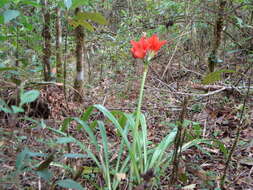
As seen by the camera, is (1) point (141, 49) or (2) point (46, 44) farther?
(2) point (46, 44)

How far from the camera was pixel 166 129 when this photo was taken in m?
2.53

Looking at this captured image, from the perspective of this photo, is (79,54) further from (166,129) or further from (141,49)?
(141,49)

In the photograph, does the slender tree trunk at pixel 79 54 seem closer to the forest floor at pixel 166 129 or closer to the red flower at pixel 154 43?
the forest floor at pixel 166 129

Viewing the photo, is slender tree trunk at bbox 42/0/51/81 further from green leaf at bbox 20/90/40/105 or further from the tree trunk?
the tree trunk

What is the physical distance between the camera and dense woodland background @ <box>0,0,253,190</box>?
1.51 meters

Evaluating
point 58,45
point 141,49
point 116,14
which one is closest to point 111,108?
point 58,45

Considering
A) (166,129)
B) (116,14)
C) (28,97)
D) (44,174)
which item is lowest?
(166,129)

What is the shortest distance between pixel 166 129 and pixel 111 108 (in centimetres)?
60

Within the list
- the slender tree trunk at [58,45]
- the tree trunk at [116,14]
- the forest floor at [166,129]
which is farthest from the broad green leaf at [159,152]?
the tree trunk at [116,14]

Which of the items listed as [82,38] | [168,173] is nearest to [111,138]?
[168,173]

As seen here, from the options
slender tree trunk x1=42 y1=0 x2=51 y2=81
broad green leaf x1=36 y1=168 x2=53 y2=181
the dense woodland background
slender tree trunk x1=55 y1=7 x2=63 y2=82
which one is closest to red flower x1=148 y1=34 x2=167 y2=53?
the dense woodland background

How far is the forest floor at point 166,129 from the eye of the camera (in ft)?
5.26

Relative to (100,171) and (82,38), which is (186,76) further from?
(100,171)

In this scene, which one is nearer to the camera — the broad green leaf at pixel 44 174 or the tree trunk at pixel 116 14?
the broad green leaf at pixel 44 174
